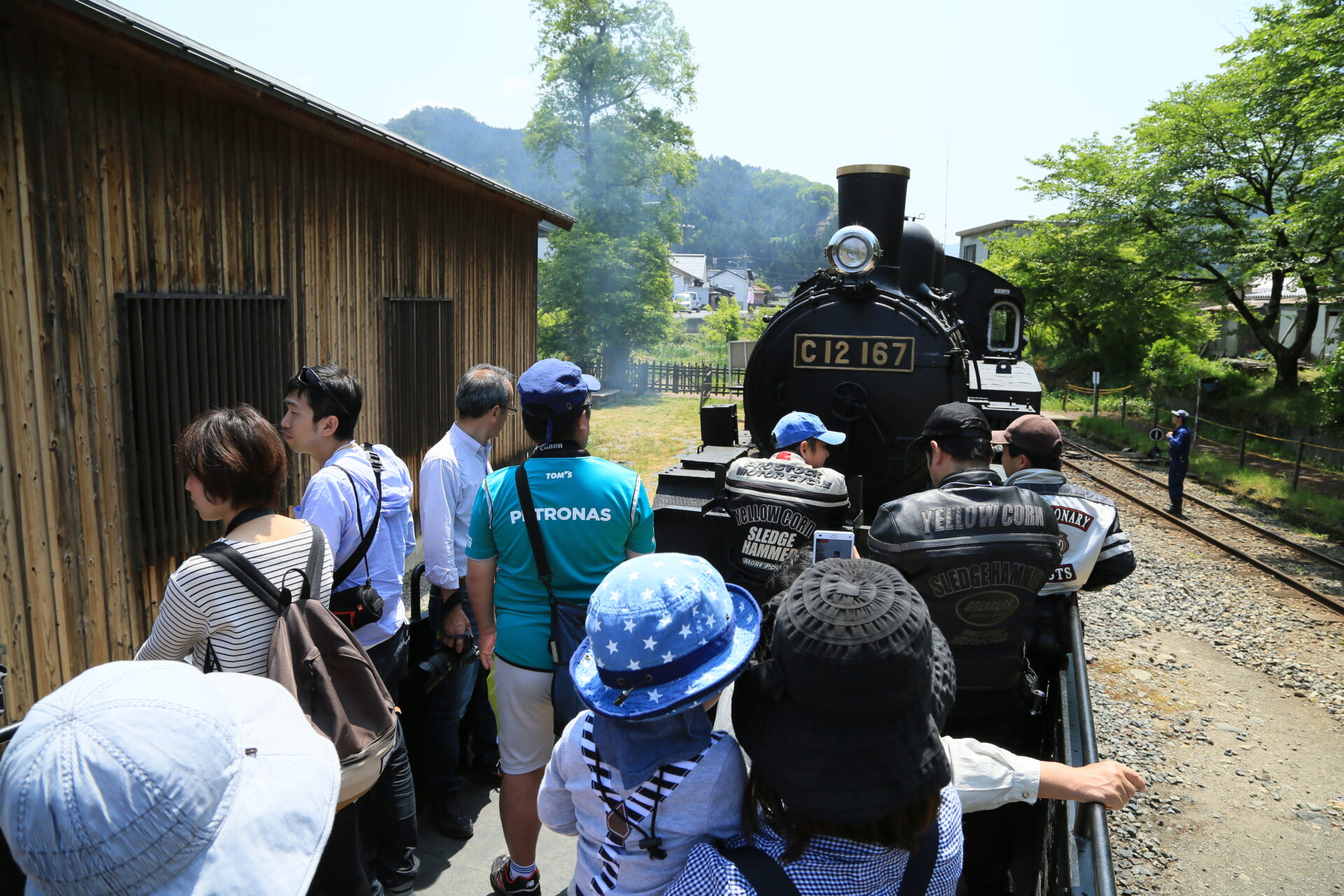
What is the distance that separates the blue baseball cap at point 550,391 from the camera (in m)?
2.85

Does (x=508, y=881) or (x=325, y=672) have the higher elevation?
(x=325, y=672)

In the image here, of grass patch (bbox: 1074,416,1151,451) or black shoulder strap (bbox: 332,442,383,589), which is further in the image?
grass patch (bbox: 1074,416,1151,451)

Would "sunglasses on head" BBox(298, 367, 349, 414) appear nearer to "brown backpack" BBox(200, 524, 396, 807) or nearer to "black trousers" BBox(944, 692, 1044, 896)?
"brown backpack" BBox(200, 524, 396, 807)

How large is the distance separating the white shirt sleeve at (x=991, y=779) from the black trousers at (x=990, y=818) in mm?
955

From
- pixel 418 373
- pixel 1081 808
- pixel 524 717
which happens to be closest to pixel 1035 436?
pixel 1081 808

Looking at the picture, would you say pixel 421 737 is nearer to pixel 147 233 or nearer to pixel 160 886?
pixel 160 886

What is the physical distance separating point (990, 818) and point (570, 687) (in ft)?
4.81

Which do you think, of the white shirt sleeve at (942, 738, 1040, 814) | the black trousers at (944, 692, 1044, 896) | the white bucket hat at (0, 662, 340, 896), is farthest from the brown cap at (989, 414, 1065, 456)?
the white bucket hat at (0, 662, 340, 896)

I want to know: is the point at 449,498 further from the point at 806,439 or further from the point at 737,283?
the point at 737,283

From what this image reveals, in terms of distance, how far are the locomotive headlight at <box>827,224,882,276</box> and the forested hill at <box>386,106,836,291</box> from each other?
2996 inches

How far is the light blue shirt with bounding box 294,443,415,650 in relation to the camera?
2.87 m

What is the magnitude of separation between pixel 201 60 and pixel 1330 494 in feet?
55.1

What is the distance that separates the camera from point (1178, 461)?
490 inches

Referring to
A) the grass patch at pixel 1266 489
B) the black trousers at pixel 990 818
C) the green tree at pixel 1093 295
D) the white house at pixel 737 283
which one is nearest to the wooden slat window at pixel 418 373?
the black trousers at pixel 990 818
